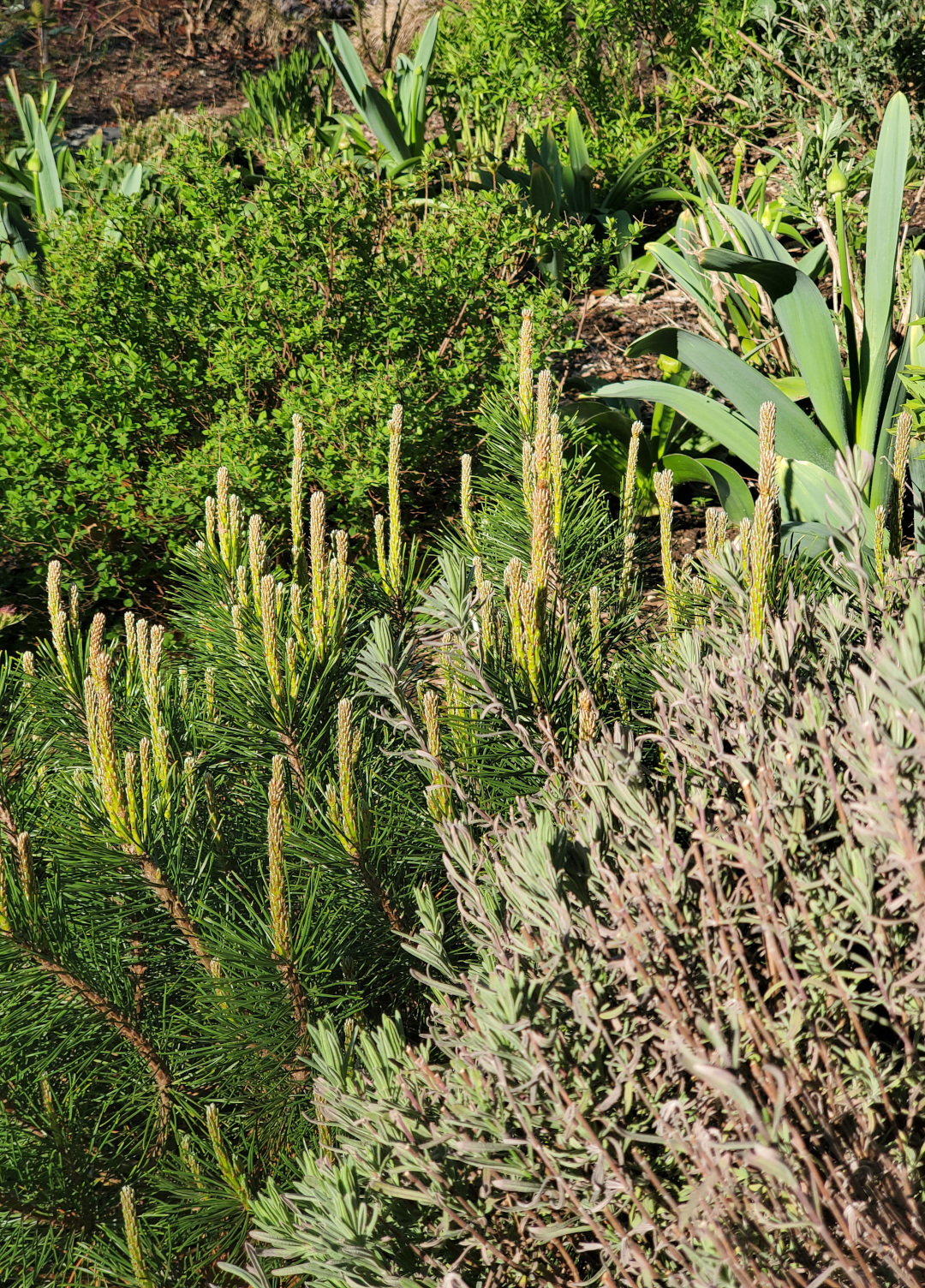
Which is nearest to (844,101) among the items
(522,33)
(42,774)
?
(522,33)

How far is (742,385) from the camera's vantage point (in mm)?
2570

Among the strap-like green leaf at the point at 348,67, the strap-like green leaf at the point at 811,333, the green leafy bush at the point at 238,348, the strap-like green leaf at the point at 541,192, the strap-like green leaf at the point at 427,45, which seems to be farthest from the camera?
the strap-like green leaf at the point at 427,45

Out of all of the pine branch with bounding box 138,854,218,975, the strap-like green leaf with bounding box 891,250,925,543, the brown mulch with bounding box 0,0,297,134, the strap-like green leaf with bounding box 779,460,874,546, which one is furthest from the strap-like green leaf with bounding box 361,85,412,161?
the pine branch with bounding box 138,854,218,975

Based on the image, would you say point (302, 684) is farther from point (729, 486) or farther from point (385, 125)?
point (385, 125)

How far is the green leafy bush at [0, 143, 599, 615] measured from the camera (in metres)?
2.90

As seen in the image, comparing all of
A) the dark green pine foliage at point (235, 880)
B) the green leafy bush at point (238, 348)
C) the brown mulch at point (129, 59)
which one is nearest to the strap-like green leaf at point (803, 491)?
the green leafy bush at point (238, 348)

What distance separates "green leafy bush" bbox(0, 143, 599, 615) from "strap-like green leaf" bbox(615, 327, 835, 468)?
48 centimetres

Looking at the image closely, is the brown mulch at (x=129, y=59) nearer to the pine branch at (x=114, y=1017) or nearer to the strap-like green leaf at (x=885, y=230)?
the strap-like green leaf at (x=885, y=230)

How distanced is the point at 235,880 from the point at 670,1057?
0.80 m

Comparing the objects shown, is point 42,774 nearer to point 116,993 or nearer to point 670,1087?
point 116,993

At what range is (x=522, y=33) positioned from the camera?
4957mm

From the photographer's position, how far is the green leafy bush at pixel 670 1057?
0.66 meters

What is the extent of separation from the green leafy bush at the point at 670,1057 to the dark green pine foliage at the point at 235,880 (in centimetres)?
22

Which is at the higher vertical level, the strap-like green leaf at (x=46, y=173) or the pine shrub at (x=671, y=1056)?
the strap-like green leaf at (x=46, y=173)
